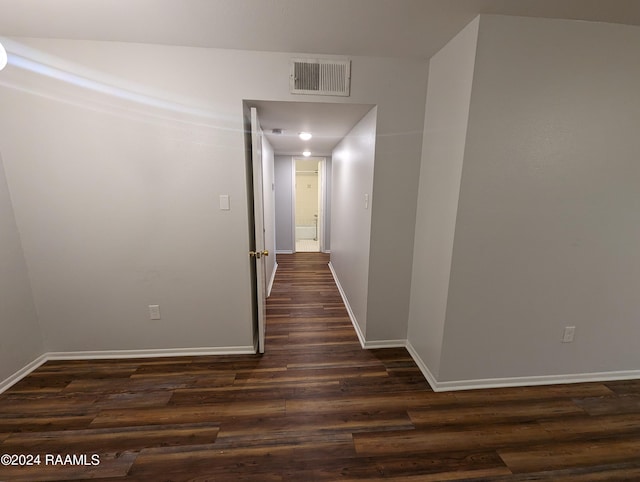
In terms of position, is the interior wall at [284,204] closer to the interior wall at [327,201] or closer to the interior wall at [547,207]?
the interior wall at [327,201]

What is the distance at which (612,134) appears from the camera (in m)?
1.62

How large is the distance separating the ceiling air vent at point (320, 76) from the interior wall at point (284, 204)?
3668mm

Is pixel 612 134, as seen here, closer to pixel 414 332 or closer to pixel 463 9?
pixel 463 9

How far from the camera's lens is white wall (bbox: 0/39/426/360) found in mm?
1797

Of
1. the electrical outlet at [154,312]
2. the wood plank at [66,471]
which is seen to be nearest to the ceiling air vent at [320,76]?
the electrical outlet at [154,312]

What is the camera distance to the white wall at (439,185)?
1.58 m

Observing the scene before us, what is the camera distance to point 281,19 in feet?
4.84

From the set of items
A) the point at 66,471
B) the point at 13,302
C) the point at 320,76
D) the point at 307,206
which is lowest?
the point at 66,471

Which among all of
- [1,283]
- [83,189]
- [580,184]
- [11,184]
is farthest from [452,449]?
[11,184]

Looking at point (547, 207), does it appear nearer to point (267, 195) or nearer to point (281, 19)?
point (281, 19)

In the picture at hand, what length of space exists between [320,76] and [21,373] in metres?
3.21

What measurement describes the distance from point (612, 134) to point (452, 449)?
217 cm

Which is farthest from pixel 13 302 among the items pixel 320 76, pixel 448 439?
pixel 448 439

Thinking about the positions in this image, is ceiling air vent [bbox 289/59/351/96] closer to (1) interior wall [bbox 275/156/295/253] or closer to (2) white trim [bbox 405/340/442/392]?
(2) white trim [bbox 405/340/442/392]
